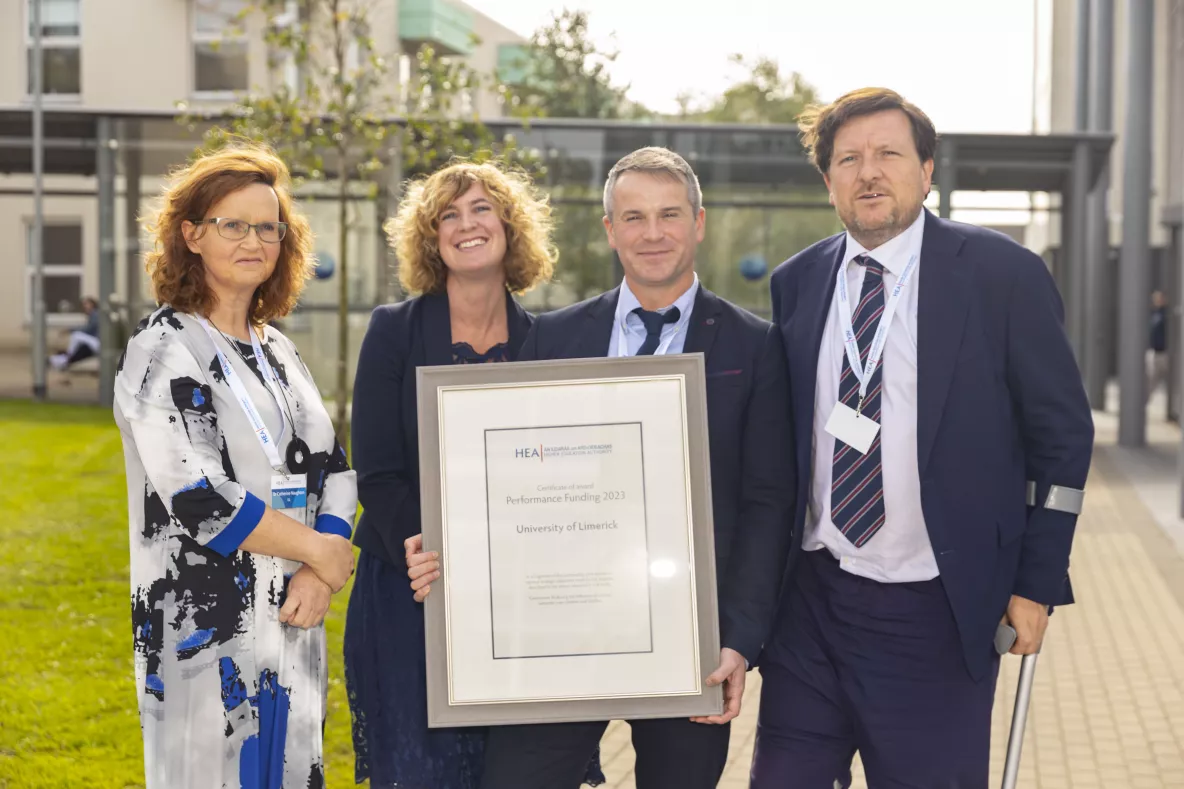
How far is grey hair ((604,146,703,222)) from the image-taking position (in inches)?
130

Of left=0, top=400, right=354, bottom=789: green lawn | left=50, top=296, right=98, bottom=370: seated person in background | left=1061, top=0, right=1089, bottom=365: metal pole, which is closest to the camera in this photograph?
left=0, top=400, right=354, bottom=789: green lawn

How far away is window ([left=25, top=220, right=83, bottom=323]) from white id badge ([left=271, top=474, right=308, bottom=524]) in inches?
1306

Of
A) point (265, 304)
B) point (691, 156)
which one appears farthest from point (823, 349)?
point (691, 156)

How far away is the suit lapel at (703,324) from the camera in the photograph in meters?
3.33

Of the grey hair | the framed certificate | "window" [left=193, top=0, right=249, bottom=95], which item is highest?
"window" [left=193, top=0, right=249, bottom=95]

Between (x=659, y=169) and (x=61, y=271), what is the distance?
35.1 m

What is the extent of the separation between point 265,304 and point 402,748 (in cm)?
127

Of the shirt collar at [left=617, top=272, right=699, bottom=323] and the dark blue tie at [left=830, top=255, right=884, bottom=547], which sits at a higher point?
the shirt collar at [left=617, top=272, right=699, bottom=323]

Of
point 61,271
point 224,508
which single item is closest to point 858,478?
point 224,508

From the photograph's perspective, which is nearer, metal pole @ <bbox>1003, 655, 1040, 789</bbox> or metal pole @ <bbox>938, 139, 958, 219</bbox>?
metal pole @ <bbox>1003, 655, 1040, 789</bbox>

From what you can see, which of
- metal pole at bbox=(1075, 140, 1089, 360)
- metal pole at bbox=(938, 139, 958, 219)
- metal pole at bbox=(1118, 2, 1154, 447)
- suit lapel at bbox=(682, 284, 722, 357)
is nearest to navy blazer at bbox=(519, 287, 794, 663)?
suit lapel at bbox=(682, 284, 722, 357)

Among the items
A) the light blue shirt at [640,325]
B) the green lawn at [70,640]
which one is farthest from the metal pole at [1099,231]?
the light blue shirt at [640,325]

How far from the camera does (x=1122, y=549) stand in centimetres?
1108

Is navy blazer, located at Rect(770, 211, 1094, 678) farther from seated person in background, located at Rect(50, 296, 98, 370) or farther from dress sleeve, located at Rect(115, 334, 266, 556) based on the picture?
seated person in background, located at Rect(50, 296, 98, 370)
